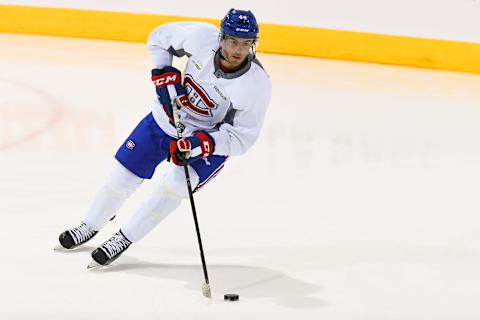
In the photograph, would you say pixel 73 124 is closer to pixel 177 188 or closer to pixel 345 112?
pixel 345 112

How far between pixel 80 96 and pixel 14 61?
3.89 ft

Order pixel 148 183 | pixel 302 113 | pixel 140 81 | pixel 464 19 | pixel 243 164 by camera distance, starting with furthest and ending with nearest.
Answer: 1. pixel 464 19
2. pixel 140 81
3. pixel 302 113
4. pixel 243 164
5. pixel 148 183

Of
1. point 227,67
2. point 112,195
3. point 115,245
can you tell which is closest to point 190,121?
point 227,67

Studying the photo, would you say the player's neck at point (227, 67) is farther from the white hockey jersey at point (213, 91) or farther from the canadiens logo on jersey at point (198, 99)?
the canadiens logo on jersey at point (198, 99)

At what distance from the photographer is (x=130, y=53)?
27.5ft

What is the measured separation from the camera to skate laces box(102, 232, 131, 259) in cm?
357

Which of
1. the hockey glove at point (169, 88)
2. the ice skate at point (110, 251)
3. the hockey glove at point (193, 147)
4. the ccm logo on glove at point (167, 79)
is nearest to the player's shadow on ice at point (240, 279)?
the ice skate at point (110, 251)

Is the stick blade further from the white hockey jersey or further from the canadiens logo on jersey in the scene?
the canadiens logo on jersey

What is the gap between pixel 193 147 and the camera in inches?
130

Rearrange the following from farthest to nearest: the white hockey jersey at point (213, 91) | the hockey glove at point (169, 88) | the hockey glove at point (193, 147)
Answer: the hockey glove at point (169, 88)
the white hockey jersey at point (213, 91)
the hockey glove at point (193, 147)

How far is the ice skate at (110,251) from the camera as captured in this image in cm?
355

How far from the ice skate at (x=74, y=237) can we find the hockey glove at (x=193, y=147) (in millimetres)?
647

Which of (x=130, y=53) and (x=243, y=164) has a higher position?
(x=130, y=53)

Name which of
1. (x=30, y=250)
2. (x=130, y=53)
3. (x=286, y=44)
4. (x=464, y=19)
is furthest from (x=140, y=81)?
(x=30, y=250)
